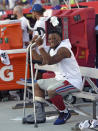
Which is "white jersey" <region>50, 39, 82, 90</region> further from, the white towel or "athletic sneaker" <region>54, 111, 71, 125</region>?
the white towel

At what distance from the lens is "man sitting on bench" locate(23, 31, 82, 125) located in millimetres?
7773

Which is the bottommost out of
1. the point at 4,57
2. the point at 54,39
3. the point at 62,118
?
the point at 62,118

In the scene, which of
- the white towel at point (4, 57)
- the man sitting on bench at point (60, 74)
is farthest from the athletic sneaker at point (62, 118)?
the white towel at point (4, 57)

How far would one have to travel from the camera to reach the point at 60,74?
318 inches

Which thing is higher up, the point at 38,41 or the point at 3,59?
the point at 38,41

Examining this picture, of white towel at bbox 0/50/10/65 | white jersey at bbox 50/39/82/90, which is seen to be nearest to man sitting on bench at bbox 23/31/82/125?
white jersey at bbox 50/39/82/90

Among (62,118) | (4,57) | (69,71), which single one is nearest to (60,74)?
(69,71)

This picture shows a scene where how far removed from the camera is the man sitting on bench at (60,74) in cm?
777

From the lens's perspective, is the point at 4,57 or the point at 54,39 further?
the point at 4,57

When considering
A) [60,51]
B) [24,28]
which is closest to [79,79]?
[60,51]

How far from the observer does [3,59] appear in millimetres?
10297

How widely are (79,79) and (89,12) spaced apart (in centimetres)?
236

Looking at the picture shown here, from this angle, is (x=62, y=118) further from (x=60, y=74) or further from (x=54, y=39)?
(x=54, y=39)

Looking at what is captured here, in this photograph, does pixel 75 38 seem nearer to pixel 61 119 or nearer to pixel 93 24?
pixel 93 24
